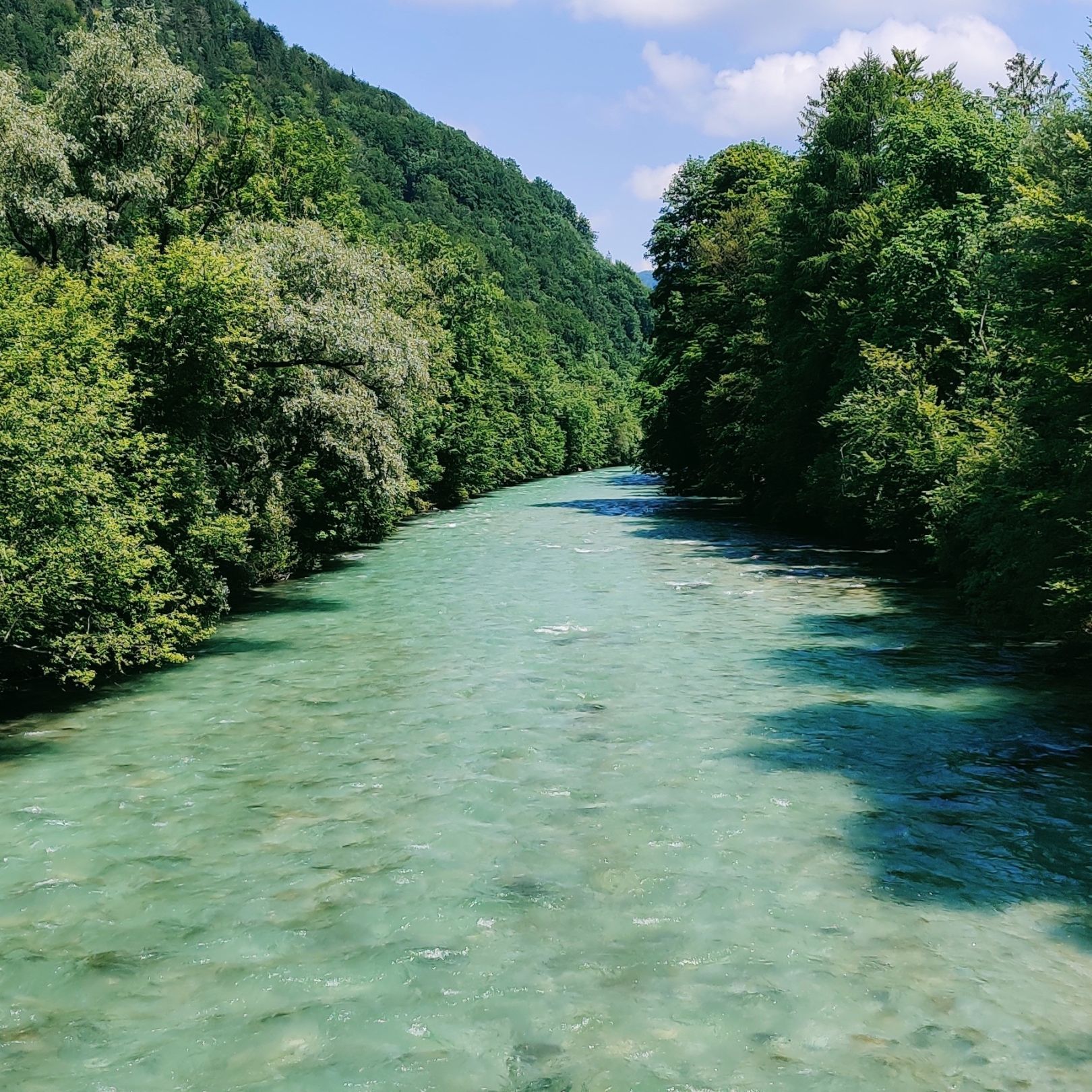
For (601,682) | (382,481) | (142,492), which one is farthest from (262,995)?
(382,481)

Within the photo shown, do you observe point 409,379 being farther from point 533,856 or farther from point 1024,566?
point 533,856

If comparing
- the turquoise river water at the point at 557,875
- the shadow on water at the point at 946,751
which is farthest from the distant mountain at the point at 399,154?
the turquoise river water at the point at 557,875

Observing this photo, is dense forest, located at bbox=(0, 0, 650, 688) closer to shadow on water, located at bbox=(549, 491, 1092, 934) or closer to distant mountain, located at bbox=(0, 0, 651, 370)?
shadow on water, located at bbox=(549, 491, 1092, 934)

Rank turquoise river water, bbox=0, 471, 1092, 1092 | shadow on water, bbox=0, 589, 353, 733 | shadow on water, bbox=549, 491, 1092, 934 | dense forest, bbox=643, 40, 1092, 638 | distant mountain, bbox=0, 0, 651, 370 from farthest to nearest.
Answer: distant mountain, bbox=0, 0, 651, 370 → dense forest, bbox=643, 40, 1092, 638 → shadow on water, bbox=0, 589, 353, 733 → shadow on water, bbox=549, 491, 1092, 934 → turquoise river water, bbox=0, 471, 1092, 1092

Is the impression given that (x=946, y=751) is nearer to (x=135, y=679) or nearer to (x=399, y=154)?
(x=135, y=679)

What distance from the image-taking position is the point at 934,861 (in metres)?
10.2

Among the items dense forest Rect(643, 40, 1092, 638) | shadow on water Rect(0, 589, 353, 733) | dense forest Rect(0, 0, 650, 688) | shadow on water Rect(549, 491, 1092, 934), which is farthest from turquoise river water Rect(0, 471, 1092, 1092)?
dense forest Rect(643, 40, 1092, 638)

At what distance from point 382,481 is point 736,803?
15580 millimetres

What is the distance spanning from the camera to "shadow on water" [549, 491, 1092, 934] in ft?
32.3

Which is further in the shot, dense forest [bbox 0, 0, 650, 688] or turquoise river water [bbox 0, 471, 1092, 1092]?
dense forest [bbox 0, 0, 650, 688]

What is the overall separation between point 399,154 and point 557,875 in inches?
6516

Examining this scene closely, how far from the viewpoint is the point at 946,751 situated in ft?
44.3

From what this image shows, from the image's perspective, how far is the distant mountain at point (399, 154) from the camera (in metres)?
122

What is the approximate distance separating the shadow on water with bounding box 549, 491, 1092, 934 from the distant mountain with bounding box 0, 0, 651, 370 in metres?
97.4
